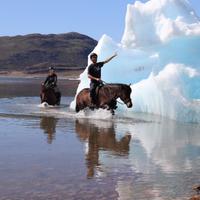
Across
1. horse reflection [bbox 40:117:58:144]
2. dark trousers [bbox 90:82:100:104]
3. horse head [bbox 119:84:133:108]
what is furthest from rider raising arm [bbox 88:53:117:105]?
horse reflection [bbox 40:117:58:144]

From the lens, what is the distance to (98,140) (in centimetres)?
1088

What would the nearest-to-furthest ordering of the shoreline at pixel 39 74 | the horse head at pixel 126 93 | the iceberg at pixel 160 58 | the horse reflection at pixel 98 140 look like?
the horse reflection at pixel 98 140 < the horse head at pixel 126 93 < the iceberg at pixel 160 58 < the shoreline at pixel 39 74

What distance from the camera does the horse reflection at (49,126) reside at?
11.2m

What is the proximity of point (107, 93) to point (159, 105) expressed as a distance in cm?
269

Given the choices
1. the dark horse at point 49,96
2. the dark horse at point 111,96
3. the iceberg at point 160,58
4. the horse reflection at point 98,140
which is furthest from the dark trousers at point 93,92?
the dark horse at point 49,96

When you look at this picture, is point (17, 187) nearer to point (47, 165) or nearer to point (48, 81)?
point (47, 165)

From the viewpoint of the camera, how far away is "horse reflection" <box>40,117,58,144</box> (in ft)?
36.6

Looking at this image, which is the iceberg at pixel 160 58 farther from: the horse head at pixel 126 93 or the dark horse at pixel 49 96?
the horse head at pixel 126 93

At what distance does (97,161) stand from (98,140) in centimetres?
259

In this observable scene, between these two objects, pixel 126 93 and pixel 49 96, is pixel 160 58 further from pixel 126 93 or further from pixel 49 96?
pixel 49 96

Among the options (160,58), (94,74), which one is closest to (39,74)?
(160,58)

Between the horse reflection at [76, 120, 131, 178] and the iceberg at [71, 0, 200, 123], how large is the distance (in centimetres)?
317

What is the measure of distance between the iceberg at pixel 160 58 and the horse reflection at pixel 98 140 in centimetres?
317

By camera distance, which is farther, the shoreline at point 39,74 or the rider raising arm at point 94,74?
the shoreline at point 39,74
